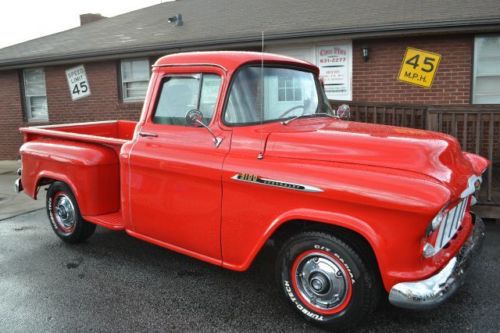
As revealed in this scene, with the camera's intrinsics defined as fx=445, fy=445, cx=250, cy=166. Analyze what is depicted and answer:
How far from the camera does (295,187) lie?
304 cm

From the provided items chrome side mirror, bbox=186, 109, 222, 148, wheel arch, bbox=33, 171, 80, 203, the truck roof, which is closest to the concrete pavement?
wheel arch, bbox=33, 171, 80, 203

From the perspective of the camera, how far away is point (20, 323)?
3.41 metres

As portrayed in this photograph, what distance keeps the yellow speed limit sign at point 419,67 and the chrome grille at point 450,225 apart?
576cm

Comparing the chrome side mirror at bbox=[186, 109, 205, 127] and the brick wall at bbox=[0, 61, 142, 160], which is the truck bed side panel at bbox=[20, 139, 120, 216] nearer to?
the chrome side mirror at bbox=[186, 109, 205, 127]

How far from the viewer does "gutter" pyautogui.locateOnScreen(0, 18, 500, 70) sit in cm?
778

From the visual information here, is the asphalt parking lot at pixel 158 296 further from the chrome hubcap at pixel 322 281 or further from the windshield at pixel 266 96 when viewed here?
the windshield at pixel 266 96

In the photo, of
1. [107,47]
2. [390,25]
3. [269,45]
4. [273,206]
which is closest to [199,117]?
[273,206]

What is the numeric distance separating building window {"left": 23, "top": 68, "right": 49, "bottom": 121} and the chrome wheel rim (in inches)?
345

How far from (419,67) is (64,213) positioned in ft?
22.5

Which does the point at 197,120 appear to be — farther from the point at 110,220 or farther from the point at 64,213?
the point at 64,213

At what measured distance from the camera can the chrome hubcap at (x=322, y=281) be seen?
3027 mm

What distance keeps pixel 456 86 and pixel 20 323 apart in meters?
8.01

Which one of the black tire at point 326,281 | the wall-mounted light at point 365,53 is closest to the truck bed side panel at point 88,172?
the black tire at point 326,281

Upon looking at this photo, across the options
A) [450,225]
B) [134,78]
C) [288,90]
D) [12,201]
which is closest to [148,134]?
[288,90]
